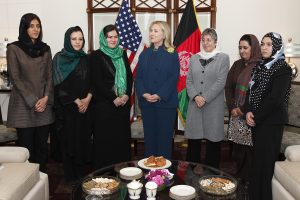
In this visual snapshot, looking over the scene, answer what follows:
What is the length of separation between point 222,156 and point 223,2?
189 cm

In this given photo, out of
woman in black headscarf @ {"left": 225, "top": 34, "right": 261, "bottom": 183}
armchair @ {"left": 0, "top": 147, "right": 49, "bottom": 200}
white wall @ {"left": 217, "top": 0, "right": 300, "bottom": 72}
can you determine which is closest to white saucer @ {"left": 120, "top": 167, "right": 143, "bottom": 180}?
armchair @ {"left": 0, "top": 147, "right": 49, "bottom": 200}

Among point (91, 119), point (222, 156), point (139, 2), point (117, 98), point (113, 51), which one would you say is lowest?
point (222, 156)

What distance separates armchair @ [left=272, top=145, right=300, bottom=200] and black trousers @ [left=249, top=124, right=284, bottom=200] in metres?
0.09

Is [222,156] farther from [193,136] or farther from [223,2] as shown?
[223,2]

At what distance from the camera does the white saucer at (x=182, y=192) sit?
1749mm

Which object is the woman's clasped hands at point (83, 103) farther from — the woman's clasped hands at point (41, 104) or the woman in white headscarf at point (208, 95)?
the woman in white headscarf at point (208, 95)

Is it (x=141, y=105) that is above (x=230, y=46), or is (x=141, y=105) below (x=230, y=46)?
below

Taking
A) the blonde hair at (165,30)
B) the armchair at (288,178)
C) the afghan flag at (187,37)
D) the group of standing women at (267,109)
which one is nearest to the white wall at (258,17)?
the afghan flag at (187,37)

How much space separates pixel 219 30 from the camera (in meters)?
4.32

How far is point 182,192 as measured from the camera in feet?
5.98

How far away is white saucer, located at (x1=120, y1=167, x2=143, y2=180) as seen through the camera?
2.02 m

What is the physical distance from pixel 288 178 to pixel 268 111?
1.55 feet

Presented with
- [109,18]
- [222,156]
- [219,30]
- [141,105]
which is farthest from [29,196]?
[219,30]

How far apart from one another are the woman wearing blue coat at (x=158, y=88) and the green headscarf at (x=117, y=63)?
0.15m
